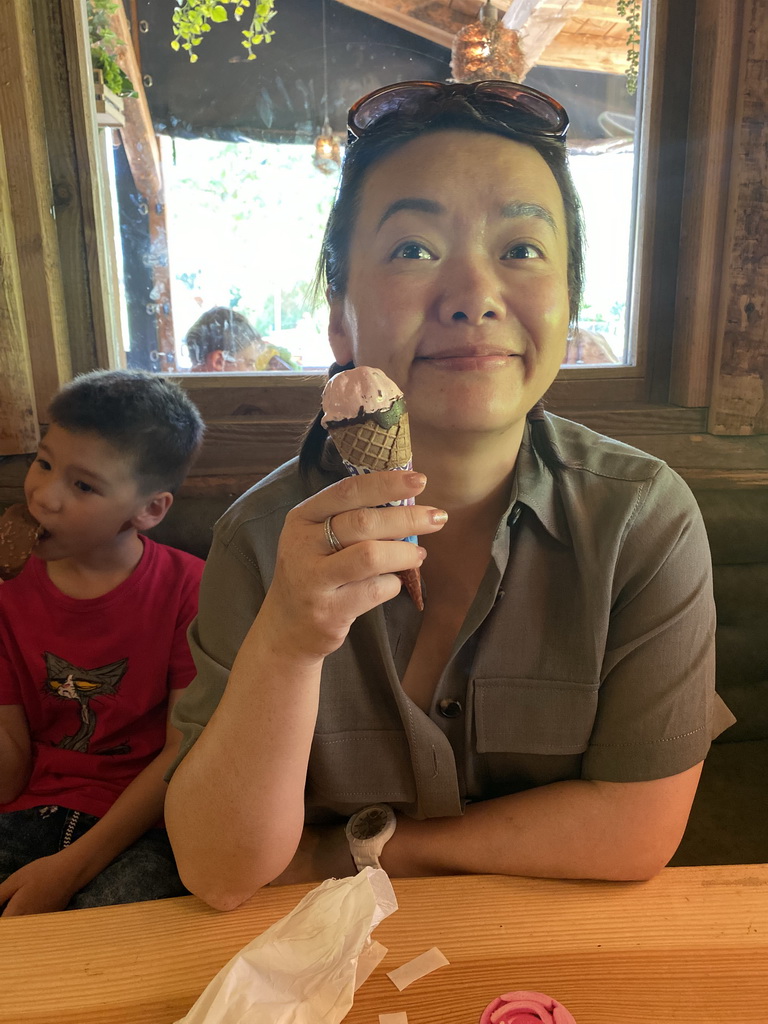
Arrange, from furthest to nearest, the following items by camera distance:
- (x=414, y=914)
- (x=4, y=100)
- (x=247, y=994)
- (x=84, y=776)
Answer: (x=4, y=100)
(x=84, y=776)
(x=414, y=914)
(x=247, y=994)

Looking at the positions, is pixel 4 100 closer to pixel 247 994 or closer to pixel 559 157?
pixel 559 157

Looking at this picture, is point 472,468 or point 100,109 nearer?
point 472,468

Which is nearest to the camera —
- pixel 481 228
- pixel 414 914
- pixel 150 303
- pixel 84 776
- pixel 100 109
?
pixel 414 914

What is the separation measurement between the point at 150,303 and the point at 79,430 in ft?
2.52

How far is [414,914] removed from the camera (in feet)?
2.69

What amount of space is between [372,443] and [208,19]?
1.91 meters

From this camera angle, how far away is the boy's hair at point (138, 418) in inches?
63.4

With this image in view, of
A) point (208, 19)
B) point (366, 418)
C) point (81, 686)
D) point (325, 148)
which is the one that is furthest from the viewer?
point (325, 148)

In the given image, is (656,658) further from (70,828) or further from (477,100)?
(70,828)

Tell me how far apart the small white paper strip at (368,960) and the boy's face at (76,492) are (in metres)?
1.13

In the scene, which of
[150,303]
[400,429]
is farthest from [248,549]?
[150,303]

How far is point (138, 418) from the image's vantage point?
164 cm

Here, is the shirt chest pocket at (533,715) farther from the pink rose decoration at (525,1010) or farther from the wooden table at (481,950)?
the pink rose decoration at (525,1010)

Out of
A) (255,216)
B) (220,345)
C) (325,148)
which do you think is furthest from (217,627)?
(325,148)
